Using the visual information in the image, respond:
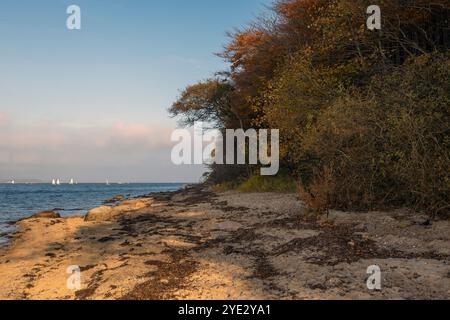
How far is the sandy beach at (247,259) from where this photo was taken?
6.27 m

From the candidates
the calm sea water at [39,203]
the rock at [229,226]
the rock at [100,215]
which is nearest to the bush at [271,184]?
the rock at [229,226]

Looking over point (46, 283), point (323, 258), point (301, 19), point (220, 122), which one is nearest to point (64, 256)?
point (46, 283)

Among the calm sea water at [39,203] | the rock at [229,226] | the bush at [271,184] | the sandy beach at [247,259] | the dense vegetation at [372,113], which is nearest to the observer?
the sandy beach at [247,259]

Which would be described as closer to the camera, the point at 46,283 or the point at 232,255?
the point at 46,283

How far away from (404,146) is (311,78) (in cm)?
529

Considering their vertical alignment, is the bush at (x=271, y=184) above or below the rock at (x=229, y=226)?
above

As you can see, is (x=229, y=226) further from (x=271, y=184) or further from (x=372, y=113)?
(x=271, y=184)

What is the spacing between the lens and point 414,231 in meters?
9.60

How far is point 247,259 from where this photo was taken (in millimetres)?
8523

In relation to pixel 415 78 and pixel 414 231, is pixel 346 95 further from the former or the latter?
pixel 414 231

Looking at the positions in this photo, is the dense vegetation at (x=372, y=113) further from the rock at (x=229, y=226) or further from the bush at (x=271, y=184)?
the bush at (x=271, y=184)

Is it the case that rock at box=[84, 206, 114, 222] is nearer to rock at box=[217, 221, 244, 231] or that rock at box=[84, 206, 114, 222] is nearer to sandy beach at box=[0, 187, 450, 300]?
sandy beach at box=[0, 187, 450, 300]

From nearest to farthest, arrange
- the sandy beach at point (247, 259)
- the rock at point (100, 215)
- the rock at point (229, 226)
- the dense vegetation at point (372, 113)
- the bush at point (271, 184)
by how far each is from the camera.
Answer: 1. the sandy beach at point (247, 259)
2. the dense vegetation at point (372, 113)
3. the rock at point (229, 226)
4. the rock at point (100, 215)
5. the bush at point (271, 184)

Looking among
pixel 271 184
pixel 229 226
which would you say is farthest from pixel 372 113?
pixel 271 184
